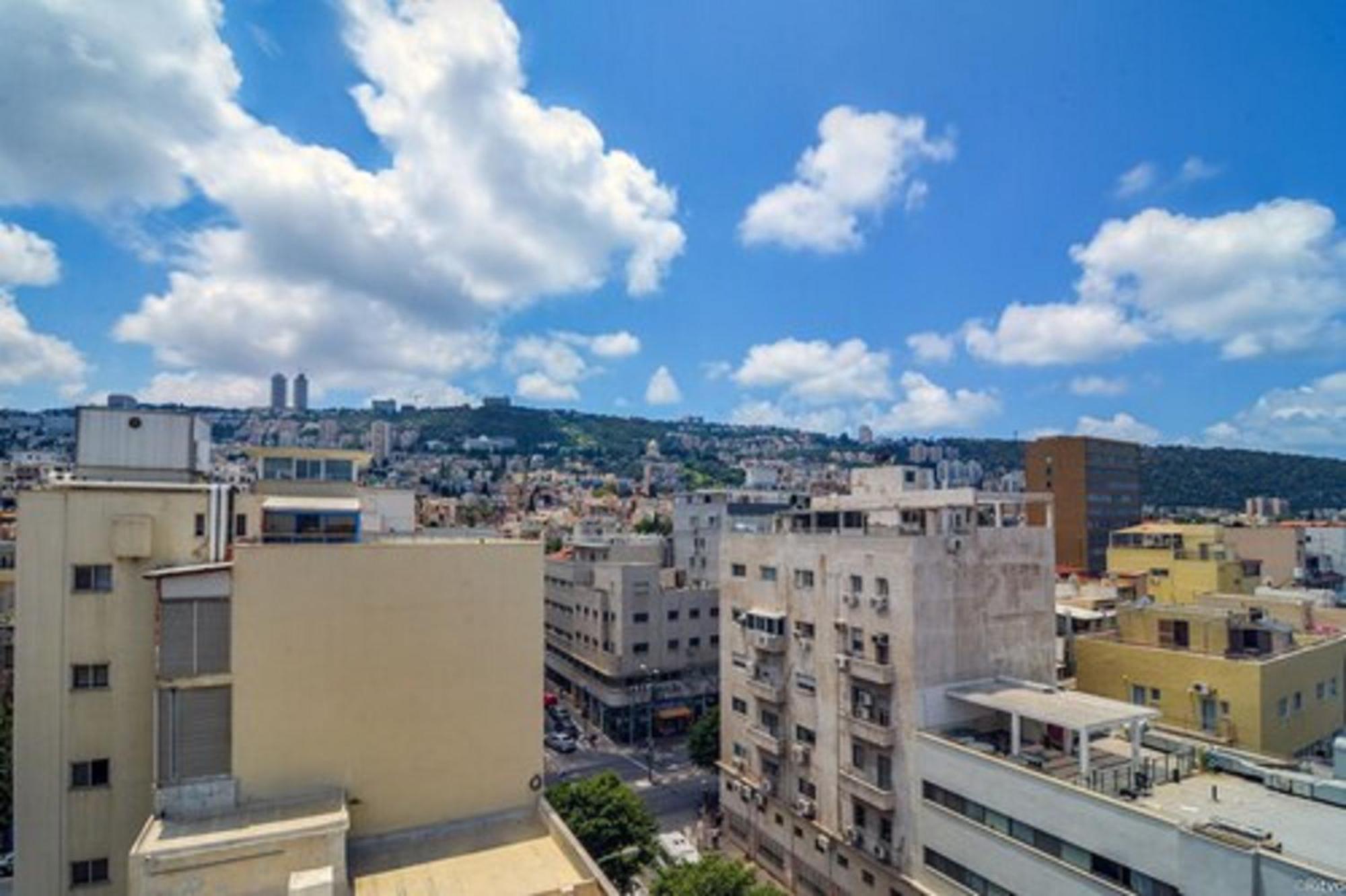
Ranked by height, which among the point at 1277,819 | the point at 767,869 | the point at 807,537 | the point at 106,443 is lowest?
the point at 767,869

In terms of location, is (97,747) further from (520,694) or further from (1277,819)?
(1277,819)

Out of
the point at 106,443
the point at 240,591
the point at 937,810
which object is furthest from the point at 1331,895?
the point at 106,443

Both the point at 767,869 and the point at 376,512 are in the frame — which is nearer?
the point at 376,512

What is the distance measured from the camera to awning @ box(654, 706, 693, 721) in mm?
66938

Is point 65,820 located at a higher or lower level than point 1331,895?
higher

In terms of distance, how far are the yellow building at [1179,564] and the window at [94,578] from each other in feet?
203

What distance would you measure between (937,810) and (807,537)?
1337cm

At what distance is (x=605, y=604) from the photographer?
69375 mm

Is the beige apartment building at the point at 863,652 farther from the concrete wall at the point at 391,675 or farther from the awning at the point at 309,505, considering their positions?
the awning at the point at 309,505

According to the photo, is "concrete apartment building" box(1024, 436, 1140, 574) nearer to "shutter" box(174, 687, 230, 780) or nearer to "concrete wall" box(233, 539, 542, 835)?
"concrete wall" box(233, 539, 542, 835)

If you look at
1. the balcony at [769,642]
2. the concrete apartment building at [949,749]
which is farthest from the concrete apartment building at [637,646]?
the balcony at [769,642]

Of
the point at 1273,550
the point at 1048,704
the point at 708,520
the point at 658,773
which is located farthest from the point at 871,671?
the point at 708,520

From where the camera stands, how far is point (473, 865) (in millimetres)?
17750

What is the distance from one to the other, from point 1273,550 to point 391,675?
86.1 m
